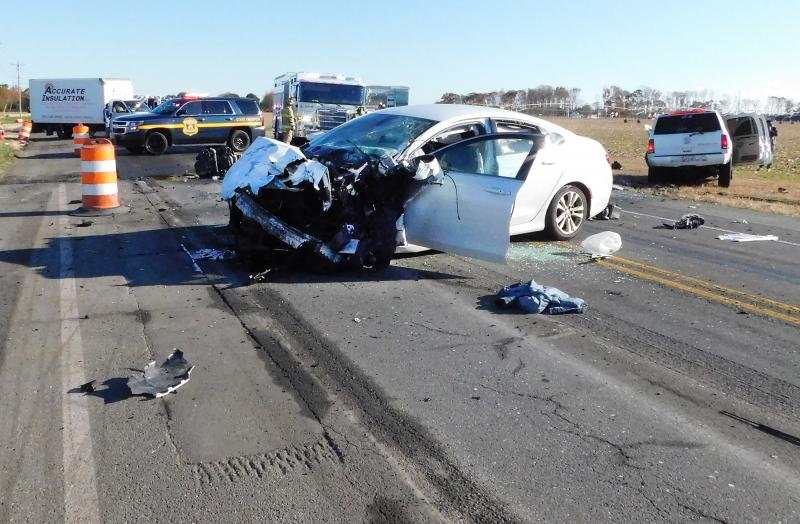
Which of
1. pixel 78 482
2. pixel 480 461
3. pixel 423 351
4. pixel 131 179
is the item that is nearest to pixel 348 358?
pixel 423 351

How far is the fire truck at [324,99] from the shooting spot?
80.0 ft

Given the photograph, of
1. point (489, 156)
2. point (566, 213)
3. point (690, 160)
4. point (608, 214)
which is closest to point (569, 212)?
point (566, 213)

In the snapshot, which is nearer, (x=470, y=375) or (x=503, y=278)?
(x=470, y=375)

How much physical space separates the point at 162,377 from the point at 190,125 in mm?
20410

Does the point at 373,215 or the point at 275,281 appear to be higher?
the point at 373,215

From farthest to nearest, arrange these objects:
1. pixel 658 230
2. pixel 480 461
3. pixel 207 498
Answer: pixel 658 230, pixel 480 461, pixel 207 498

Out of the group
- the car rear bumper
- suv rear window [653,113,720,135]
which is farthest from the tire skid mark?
suv rear window [653,113,720,135]

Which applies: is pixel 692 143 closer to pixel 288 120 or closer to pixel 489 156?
pixel 489 156

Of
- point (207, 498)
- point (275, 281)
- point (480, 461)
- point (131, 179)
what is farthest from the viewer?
point (131, 179)

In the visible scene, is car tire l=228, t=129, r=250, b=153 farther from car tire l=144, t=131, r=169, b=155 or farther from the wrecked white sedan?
the wrecked white sedan

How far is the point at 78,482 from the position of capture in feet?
10.7

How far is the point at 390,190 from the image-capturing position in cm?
695

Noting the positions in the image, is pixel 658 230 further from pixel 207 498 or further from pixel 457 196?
pixel 207 498

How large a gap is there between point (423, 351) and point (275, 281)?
7.36 ft
